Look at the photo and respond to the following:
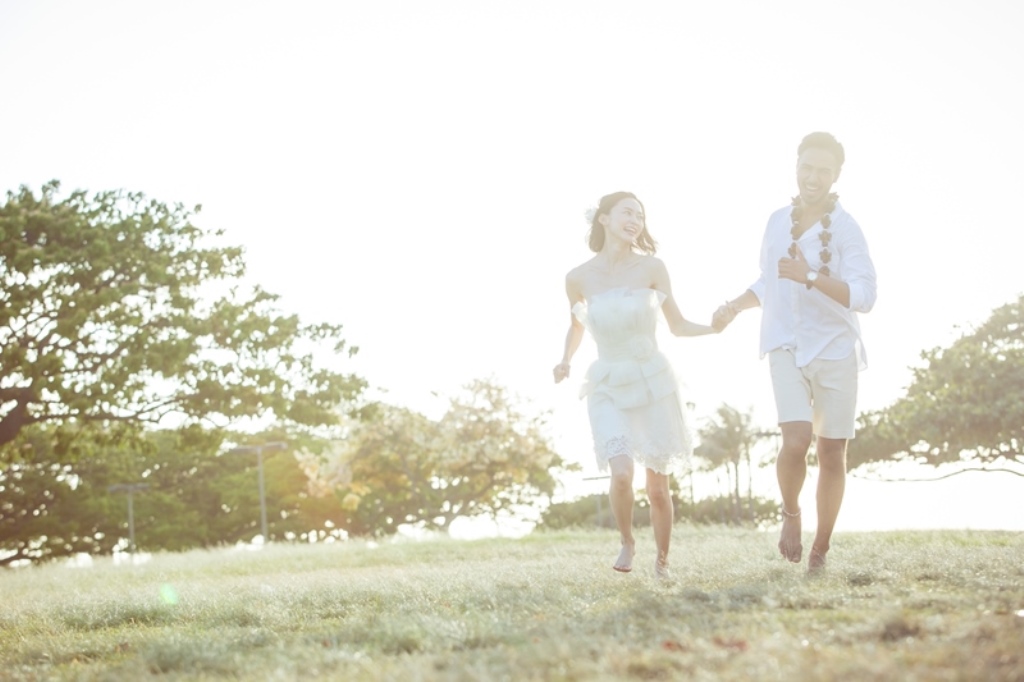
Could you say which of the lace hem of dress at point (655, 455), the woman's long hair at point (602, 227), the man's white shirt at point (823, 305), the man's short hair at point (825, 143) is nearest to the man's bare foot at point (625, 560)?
the lace hem of dress at point (655, 455)

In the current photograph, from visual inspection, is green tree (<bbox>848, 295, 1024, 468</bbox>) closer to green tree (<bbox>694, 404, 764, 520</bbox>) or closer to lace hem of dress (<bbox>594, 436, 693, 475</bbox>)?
green tree (<bbox>694, 404, 764, 520</bbox>)

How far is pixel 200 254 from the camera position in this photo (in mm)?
22828

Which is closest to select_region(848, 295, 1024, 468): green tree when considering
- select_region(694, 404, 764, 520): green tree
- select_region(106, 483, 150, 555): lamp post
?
select_region(694, 404, 764, 520): green tree

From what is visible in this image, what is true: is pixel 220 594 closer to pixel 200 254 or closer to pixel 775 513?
pixel 200 254

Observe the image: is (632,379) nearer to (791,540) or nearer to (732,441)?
(791,540)

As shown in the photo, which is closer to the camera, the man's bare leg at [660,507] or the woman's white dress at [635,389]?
the man's bare leg at [660,507]

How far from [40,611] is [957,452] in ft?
98.7

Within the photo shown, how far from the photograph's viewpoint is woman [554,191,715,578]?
7.84 metres

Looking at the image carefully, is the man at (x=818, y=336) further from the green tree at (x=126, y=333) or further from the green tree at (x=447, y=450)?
the green tree at (x=447, y=450)

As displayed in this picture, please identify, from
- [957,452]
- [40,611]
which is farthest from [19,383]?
[957,452]

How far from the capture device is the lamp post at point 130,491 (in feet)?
154

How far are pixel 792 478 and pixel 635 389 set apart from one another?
1.42 m

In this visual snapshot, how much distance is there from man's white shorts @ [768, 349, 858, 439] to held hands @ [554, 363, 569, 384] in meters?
1.88

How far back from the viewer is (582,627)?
4.52 meters
